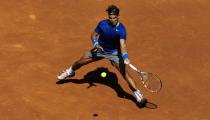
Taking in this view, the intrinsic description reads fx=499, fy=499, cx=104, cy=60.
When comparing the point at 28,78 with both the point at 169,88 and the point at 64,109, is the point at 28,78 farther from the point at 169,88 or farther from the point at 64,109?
the point at 169,88

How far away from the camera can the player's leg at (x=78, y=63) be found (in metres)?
12.0

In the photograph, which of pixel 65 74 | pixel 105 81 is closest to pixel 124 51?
pixel 105 81

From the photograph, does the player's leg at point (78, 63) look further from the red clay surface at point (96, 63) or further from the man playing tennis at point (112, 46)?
the red clay surface at point (96, 63)

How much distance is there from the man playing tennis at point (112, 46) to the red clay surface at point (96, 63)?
2.20ft

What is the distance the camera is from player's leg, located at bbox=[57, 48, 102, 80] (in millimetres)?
12000

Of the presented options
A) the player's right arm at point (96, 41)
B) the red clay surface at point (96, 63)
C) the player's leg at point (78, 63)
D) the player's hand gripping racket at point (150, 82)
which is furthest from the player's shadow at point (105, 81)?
the player's right arm at point (96, 41)

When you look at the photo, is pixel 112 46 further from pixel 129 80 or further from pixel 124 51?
pixel 129 80

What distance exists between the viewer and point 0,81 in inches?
480

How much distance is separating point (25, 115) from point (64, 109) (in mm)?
910

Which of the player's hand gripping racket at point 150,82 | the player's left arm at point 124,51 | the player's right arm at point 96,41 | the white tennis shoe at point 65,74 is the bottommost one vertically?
the player's hand gripping racket at point 150,82

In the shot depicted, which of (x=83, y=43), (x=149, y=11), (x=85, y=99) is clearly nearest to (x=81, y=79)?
(x=85, y=99)

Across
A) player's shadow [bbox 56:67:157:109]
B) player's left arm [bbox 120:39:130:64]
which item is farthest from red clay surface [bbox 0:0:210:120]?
player's left arm [bbox 120:39:130:64]

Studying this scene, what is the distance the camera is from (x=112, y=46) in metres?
11.8

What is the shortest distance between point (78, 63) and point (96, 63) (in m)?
1.29
